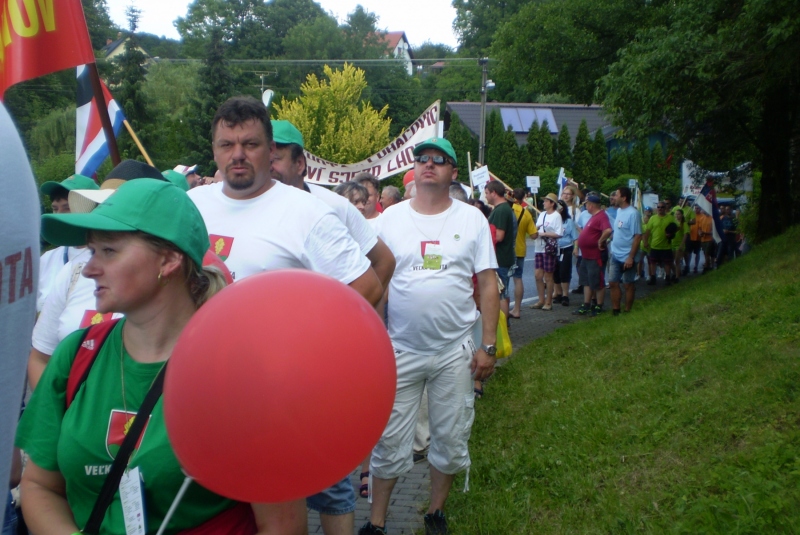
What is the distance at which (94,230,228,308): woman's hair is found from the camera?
7.20 ft

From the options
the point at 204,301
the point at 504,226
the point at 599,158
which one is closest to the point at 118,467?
the point at 204,301

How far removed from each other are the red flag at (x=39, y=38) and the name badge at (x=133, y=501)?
2689 millimetres

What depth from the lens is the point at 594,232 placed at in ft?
42.8

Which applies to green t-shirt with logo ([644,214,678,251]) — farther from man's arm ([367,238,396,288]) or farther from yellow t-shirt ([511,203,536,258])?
man's arm ([367,238,396,288])

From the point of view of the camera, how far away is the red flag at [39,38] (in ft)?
14.0

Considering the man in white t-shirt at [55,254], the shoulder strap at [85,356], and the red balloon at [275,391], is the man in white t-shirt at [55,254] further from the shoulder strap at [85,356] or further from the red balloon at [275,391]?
the red balloon at [275,391]

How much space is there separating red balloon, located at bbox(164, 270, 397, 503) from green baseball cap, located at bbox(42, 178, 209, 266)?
1.81ft

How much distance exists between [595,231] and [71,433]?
11636 mm

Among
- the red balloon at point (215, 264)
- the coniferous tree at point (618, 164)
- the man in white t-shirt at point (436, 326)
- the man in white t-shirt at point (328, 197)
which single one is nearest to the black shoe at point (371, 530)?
the man in white t-shirt at point (436, 326)

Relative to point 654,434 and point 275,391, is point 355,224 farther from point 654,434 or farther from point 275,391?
point 654,434

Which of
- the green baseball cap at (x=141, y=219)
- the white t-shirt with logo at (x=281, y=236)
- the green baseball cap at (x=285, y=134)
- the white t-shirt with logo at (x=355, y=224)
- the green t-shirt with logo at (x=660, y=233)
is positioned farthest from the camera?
the green t-shirt with logo at (x=660, y=233)

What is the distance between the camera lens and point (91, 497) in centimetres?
211

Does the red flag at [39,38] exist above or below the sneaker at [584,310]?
above

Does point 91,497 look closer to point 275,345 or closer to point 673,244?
point 275,345
